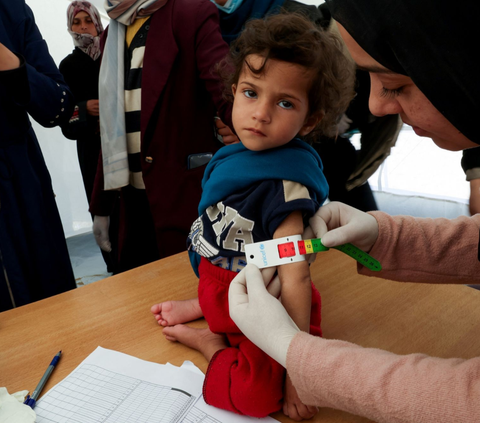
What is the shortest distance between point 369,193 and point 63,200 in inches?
103

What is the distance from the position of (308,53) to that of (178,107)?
2.29 ft

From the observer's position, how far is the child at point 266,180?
0.73 meters

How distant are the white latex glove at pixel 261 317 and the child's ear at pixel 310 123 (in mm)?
358

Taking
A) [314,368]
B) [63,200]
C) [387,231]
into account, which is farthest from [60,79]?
[63,200]

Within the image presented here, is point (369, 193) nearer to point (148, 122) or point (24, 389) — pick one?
point (148, 122)

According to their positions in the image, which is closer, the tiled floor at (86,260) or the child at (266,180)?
the child at (266,180)

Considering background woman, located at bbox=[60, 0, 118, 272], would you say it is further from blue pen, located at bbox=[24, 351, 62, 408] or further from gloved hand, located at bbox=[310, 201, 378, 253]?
gloved hand, located at bbox=[310, 201, 378, 253]

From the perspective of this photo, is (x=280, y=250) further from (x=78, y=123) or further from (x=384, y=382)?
(x=78, y=123)

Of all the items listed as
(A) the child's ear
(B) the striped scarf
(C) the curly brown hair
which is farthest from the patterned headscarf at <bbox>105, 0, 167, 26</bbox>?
(A) the child's ear

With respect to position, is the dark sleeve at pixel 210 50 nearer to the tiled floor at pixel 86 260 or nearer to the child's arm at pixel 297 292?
the child's arm at pixel 297 292

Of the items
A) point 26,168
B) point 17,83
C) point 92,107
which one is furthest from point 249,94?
point 92,107

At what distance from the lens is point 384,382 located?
1.64 feet

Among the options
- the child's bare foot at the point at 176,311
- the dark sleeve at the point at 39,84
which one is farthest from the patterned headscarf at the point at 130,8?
the child's bare foot at the point at 176,311

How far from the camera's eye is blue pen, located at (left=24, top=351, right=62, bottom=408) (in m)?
0.67
